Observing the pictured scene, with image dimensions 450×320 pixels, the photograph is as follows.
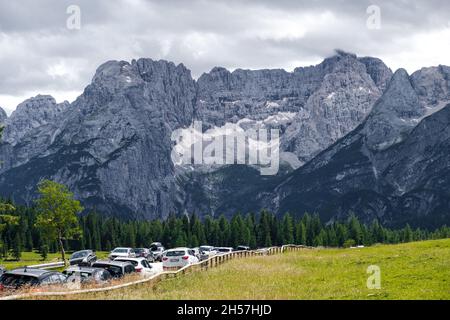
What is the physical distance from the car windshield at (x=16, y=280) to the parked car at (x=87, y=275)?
2.75 meters

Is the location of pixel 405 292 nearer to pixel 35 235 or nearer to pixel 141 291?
pixel 141 291

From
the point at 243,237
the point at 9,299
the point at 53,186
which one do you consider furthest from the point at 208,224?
the point at 9,299

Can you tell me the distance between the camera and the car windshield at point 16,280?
1070 inches

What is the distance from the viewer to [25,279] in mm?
27594

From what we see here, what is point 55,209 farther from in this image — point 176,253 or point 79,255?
point 176,253

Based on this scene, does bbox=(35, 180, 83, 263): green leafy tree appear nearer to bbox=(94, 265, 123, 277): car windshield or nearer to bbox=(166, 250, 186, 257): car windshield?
bbox=(166, 250, 186, 257): car windshield

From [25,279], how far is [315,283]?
13.9 meters

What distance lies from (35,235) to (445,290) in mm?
161365

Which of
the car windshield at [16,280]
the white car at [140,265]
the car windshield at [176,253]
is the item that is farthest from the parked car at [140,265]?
the car windshield at [16,280]

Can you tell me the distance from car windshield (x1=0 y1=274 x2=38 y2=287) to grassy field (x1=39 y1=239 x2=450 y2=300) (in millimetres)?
4653

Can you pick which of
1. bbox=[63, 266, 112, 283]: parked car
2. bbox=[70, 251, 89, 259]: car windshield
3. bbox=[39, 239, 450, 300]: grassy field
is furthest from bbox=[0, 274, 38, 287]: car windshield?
bbox=[70, 251, 89, 259]: car windshield

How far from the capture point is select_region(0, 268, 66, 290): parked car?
27.0m

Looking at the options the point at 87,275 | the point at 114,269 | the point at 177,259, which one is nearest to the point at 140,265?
the point at 114,269

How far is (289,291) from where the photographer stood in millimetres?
26594
